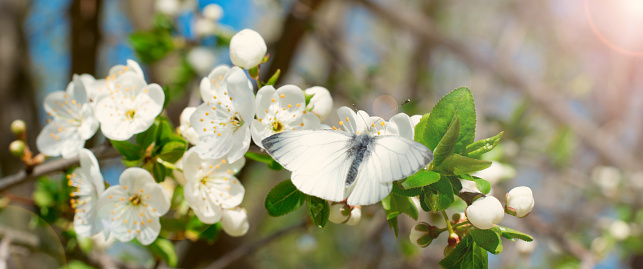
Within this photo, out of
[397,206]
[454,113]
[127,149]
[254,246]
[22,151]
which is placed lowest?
[254,246]

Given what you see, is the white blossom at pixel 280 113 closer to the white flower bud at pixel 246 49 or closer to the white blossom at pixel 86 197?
the white flower bud at pixel 246 49

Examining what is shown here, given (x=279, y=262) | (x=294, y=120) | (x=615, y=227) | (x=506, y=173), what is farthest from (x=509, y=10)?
A: (x=294, y=120)

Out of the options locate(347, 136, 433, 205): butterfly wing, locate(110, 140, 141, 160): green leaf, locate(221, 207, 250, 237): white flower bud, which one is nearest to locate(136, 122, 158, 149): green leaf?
locate(110, 140, 141, 160): green leaf

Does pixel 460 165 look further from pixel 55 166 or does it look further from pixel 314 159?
pixel 55 166

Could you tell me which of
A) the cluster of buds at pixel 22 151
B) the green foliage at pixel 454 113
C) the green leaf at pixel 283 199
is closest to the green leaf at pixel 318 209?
the green leaf at pixel 283 199

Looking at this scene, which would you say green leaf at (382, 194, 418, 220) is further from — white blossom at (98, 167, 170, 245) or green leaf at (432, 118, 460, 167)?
white blossom at (98, 167, 170, 245)

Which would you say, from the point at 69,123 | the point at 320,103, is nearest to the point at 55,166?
the point at 69,123

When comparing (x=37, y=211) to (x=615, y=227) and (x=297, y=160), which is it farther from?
(x=615, y=227)
